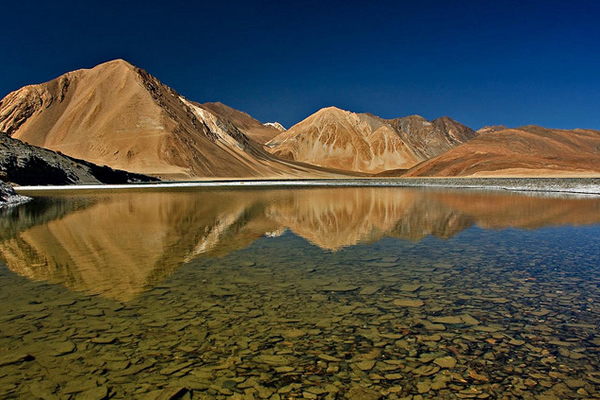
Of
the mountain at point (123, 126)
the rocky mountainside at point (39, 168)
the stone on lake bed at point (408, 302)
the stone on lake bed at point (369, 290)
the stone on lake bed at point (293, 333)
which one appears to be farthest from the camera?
the mountain at point (123, 126)

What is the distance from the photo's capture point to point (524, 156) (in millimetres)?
89562

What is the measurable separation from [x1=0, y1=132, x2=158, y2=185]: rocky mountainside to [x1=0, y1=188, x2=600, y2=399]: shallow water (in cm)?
4795

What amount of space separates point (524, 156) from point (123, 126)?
93083mm

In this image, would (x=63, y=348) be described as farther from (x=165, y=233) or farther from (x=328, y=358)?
(x=165, y=233)

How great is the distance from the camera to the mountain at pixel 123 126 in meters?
102

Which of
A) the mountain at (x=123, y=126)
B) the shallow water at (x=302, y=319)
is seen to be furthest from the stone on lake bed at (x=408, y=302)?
the mountain at (x=123, y=126)

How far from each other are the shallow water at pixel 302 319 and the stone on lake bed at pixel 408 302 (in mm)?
48

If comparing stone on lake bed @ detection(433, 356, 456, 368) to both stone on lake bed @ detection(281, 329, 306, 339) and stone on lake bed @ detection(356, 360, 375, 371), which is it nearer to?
stone on lake bed @ detection(356, 360, 375, 371)

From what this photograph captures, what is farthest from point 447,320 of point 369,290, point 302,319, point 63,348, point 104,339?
point 63,348

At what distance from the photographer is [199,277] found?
8.85m

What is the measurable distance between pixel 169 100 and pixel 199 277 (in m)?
127

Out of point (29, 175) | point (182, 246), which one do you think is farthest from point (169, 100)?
point (182, 246)

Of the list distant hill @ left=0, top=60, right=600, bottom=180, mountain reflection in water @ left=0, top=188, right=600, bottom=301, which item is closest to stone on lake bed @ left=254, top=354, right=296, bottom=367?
mountain reflection in water @ left=0, top=188, right=600, bottom=301

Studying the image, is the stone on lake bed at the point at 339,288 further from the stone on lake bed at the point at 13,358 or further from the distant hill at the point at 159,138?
the distant hill at the point at 159,138
